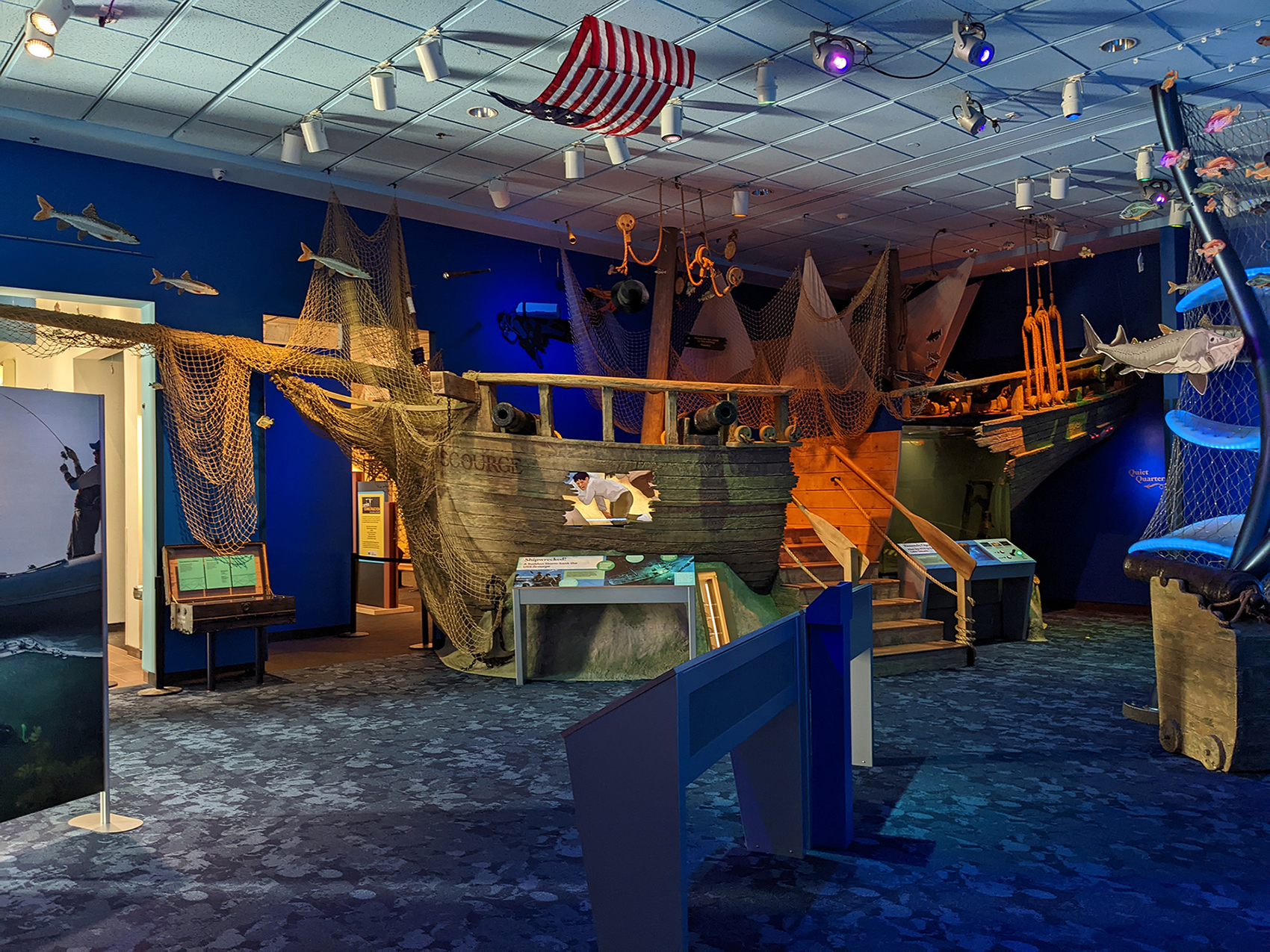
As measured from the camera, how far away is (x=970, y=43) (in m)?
5.40

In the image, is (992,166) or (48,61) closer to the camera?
(48,61)

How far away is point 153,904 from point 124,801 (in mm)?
1349

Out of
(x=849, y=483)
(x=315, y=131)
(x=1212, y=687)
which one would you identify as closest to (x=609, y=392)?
(x=315, y=131)

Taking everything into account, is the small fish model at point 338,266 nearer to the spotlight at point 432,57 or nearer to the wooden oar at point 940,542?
the spotlight at point 432,57

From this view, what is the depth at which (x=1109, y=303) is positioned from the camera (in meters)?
10.6

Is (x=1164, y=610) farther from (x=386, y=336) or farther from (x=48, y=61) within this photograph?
(x=48, y=61)

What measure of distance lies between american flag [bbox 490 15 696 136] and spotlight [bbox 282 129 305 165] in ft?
8.24

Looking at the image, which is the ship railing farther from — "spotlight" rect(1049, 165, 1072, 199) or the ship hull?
"spotlight" rect(1049, 165, 1072, 199)

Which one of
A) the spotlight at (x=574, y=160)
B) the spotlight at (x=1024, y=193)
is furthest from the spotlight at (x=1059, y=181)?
the spotlight at (x=574, y=160)

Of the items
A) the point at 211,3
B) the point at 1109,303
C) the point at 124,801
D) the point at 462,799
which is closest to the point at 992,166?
the point at 1109,303

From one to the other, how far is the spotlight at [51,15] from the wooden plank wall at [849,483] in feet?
22.4

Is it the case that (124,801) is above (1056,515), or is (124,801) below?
below

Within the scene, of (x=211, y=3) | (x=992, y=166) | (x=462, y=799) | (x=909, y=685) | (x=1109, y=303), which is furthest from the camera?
(x=1109, y=303)

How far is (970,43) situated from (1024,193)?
134 inches
